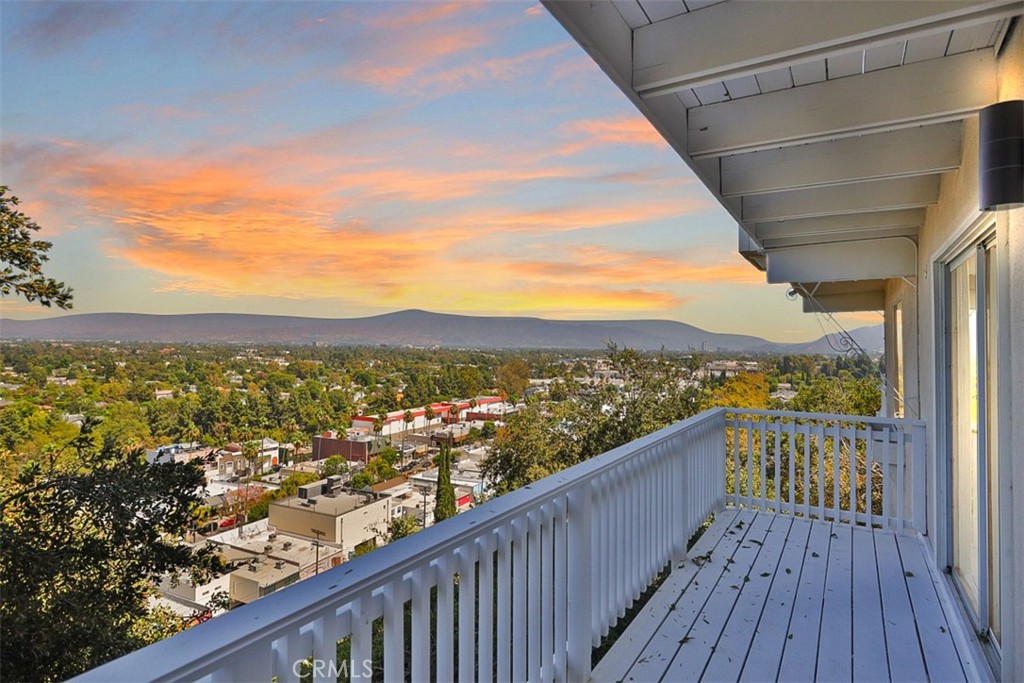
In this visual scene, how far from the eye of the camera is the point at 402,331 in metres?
15.4

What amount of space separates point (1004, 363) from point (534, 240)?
20.4m

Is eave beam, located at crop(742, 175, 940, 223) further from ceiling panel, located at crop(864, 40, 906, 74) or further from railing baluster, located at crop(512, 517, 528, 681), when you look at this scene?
railing baluster, located at crop(512, 517, 528, 681)

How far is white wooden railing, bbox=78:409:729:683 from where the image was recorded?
1.05m

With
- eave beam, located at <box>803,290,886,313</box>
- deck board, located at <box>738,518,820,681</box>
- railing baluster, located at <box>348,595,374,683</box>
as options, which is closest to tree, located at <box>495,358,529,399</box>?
eave beam, located at <box>803,290,886,313</box>

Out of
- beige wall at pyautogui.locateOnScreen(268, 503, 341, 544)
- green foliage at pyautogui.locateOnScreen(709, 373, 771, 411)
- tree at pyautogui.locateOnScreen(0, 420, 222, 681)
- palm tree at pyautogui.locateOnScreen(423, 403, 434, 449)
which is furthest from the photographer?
green foliage at pyautogui.locateOnScreen(709, 373, 771, 411)

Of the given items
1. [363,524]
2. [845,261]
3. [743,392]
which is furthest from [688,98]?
[743,392]

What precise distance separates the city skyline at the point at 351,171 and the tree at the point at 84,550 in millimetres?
1771

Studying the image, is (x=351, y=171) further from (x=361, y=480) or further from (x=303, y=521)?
(x=303, y=521)

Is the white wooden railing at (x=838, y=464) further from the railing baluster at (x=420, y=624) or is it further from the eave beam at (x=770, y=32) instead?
the railing baluster at (x=420, y=624)

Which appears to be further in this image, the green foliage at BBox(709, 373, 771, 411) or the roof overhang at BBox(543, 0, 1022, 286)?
the green foliage at BBox(709, 373, 771, 411)

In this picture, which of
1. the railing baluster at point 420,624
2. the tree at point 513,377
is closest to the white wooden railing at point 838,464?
the railing baluster at point 420,624

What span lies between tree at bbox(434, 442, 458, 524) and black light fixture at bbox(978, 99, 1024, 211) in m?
7.68

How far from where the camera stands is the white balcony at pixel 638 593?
1213mm

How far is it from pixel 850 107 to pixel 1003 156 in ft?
2.91
